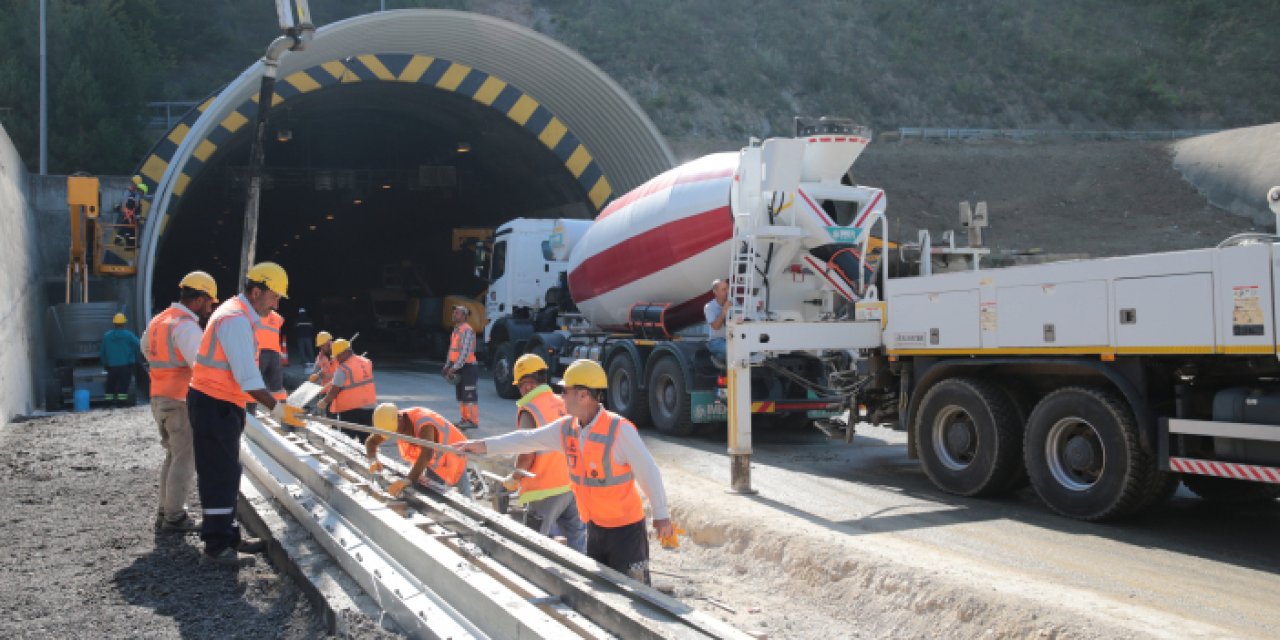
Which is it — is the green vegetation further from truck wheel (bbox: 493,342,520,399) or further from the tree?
truck wheel (bbox: 493,342,520,399)

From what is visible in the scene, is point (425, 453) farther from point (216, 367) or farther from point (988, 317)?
point (988, 317)

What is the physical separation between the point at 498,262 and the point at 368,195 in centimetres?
1670

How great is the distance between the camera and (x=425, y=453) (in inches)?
249

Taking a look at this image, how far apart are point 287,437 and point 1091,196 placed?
132 ft

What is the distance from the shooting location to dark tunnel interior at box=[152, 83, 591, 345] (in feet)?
87.2

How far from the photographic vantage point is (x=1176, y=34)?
200 feet

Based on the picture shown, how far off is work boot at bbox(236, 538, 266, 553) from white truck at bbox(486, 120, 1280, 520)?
13.3ft

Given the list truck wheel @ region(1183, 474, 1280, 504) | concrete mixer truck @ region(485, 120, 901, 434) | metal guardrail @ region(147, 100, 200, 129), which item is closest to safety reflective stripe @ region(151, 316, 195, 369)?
concrete mixer truck @ region(485, 120, 901, 434)

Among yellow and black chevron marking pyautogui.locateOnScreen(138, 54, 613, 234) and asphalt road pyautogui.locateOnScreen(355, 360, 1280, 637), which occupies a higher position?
yellow and black chevron marking pyautogui.locateOnScreen(138, 54, 613, 234)

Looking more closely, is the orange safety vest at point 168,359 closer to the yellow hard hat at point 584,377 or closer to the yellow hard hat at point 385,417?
the yellow hard hat at point 385,417

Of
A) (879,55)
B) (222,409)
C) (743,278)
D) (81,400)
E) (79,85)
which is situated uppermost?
(879,55)

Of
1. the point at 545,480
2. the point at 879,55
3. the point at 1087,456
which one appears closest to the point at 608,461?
the point at 545,480

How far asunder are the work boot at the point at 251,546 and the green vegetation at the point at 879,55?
44.1 m

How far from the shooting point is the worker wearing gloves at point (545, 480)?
20.0 feet
